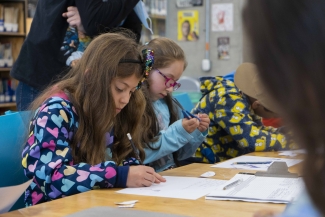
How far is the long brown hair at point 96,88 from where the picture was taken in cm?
158

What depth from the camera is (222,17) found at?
5.09 meters

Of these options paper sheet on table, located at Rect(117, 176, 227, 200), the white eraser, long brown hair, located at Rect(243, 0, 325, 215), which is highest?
long brown hair, located at Rect(243, 0, 325, 215)

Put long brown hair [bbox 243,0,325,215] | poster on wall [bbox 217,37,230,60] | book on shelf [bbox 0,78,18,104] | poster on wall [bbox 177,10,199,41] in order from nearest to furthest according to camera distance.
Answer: long brown hair [bbox 243,0,325,215], poster on wall [bbox 217,37,230,60], poster on wall [bbox 177,10,199,41], book on shelf [bbox 0,78,18,104]

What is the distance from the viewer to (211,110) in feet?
8.20

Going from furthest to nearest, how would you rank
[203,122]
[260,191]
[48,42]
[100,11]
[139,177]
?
[203,122] → [48,42] → [100,11] → [139,177] → [260,191]

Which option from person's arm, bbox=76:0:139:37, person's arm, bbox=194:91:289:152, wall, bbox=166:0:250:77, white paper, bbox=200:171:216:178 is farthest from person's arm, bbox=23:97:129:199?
wall, bbox=166:0:250:77

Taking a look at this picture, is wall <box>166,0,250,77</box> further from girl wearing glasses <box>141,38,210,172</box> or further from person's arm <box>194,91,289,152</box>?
girl wearing glasses <box>141,38,210,172</box>

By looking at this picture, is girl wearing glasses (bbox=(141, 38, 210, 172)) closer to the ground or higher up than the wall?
closer to the ground

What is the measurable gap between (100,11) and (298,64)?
61.9 inches

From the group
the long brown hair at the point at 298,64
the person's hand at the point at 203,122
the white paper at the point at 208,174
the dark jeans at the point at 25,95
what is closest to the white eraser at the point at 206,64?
the person's hand at the point at 203,122

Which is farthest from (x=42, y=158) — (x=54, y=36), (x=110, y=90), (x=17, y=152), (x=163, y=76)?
(x=163, y=76)

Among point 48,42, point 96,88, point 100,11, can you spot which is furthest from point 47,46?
point 96,88

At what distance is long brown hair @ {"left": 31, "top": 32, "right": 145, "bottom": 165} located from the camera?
1.58 meters

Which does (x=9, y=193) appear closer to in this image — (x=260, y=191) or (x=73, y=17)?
(x=260, y=191)
